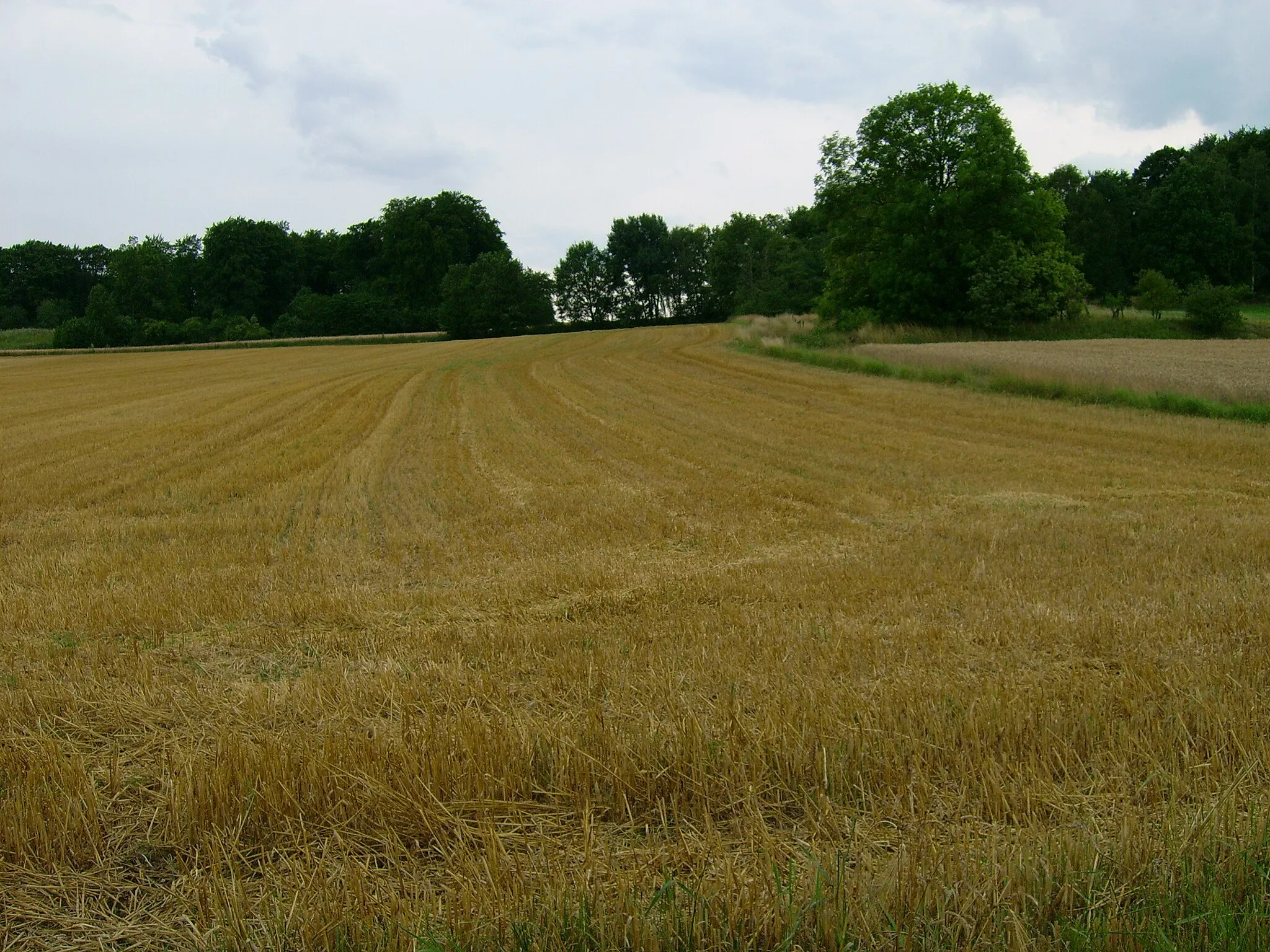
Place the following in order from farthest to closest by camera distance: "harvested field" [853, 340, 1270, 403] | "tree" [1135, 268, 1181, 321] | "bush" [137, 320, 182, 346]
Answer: "bush" [137, 320, 182, 346] < "tree" [1135, 268, 1181, 321] < "harvested field" [853, 340, 1270, 403]

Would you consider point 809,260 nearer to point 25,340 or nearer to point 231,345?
point 231,345

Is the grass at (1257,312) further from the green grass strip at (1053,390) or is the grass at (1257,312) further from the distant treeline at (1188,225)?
the green grass strip at (1053,390)

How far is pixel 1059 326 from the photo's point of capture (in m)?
39.6

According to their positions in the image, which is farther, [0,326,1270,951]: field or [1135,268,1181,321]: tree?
[1135,268,1181,321]: tree

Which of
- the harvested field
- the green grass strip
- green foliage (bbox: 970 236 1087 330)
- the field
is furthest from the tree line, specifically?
the field

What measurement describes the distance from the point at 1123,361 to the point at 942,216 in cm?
1915

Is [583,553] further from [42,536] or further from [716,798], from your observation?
[42,536]

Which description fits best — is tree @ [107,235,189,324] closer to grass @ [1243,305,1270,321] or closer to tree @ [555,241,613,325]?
tree @ [555,241,613,325]

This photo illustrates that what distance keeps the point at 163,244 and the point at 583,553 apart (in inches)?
5597

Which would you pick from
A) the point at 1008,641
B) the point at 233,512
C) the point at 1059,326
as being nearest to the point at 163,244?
the point at 1059,326

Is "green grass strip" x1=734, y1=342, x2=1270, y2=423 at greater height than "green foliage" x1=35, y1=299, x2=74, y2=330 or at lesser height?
lesser

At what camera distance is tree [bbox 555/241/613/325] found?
11112 centimetres

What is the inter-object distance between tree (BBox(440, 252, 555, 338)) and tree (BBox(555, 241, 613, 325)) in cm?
2336

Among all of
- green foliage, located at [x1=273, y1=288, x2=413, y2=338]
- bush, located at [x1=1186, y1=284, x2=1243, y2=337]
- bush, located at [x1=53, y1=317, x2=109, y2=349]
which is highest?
green foliage, located at [x1=273, y1=288, x2=413, y2=338]
